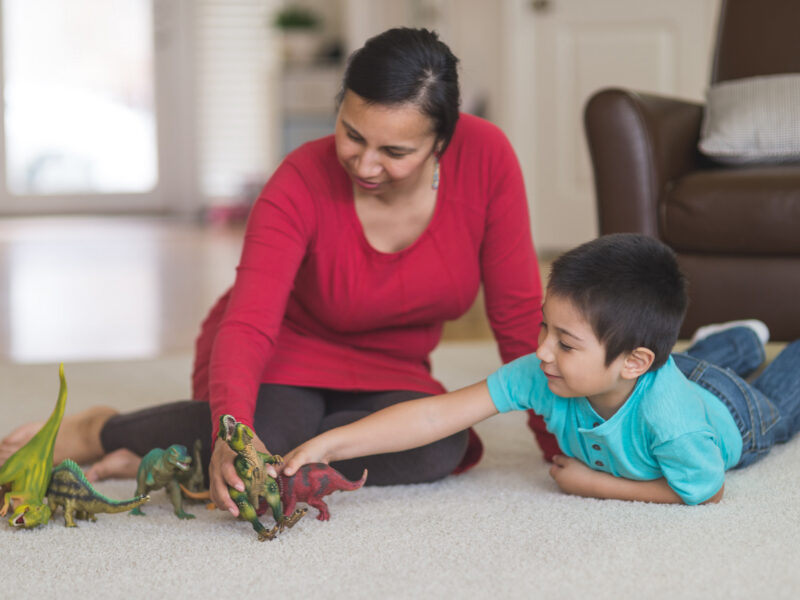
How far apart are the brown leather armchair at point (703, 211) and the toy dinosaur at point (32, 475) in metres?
1.34

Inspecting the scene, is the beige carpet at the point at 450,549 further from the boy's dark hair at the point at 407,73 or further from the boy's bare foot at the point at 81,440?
the boy's dark hair at the point at 407,73

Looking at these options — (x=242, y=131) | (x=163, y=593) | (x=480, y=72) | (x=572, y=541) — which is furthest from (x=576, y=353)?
(x=242, y=131)

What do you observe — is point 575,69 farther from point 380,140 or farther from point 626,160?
point 380,140

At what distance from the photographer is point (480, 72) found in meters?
5.21

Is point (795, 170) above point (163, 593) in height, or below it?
above

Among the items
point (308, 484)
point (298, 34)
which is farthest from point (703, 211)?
point (298, 34)

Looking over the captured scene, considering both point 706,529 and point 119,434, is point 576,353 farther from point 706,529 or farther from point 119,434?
point 119,434

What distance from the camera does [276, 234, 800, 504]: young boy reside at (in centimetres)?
119

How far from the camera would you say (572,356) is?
1207mm

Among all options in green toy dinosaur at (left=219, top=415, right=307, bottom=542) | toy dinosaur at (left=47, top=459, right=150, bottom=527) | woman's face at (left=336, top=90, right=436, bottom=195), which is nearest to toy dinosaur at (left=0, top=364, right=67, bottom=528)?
toy dinosaur at (left=47, top=459, right=150, bottom=527)

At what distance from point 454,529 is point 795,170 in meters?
1.28

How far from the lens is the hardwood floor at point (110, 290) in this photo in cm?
280

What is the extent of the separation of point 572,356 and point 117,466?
0.72 m

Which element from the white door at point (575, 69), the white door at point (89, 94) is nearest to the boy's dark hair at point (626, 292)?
the white door at point (575, 69)
